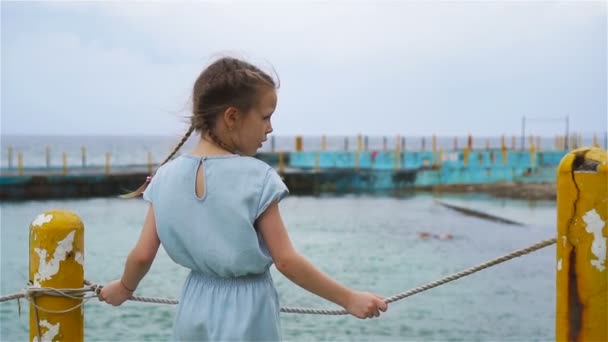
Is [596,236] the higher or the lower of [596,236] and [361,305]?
the higher

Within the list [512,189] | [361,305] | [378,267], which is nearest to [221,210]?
[361,305]

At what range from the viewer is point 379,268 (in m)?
15.0

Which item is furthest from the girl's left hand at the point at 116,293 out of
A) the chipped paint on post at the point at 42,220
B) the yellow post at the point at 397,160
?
the yellow post at the point at 397,160

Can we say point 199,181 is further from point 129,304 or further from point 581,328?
point 129,304

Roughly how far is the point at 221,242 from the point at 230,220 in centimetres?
6

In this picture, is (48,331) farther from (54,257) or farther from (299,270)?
(299,270)

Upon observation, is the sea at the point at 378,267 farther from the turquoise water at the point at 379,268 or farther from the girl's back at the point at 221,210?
the girl's back at the point at 221,210

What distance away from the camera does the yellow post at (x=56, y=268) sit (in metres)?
2.34

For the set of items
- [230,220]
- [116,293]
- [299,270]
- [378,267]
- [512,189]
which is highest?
[230,220]

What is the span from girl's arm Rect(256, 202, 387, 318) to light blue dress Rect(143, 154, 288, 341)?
28mm

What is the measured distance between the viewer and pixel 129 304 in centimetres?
1204

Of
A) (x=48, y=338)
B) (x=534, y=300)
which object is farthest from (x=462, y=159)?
(x=48, y=338)

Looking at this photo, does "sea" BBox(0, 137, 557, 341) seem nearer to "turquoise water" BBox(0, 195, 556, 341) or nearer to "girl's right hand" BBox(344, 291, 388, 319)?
"turquoise water" BBox(0, 195, 556, 341)

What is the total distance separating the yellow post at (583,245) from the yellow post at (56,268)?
147cm
